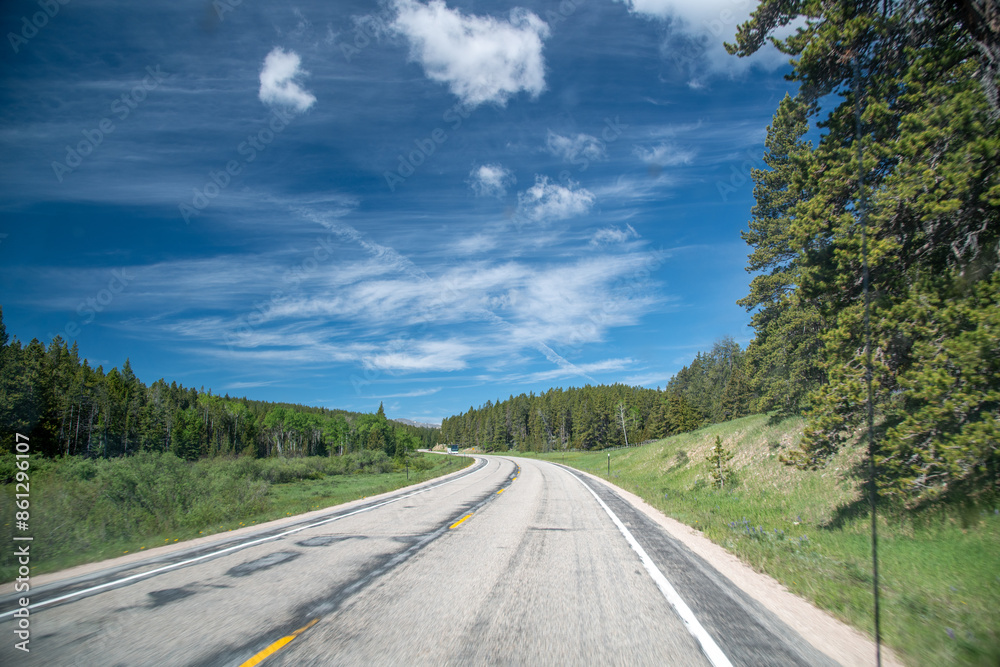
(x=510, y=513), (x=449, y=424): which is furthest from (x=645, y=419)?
(x=449, y=424)

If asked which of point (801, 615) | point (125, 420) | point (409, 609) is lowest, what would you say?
point (125, 420)

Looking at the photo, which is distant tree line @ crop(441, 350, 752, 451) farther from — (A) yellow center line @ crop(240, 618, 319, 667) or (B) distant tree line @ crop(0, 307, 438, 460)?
(A) yellow center line @ crop(240, 618, 319, 667)

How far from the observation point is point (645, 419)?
9588 centimetres

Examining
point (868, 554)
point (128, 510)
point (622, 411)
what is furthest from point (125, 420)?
point (868, 554)

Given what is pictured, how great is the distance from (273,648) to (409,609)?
1.45 meters

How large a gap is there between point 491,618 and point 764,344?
1059 inches

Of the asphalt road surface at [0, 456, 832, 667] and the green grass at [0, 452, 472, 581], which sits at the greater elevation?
the asphalt road surface at [0, 456, 832, 667]

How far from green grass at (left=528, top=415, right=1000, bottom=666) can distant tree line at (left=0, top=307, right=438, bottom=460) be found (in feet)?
57.3

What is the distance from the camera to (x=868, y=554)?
820 centimetres

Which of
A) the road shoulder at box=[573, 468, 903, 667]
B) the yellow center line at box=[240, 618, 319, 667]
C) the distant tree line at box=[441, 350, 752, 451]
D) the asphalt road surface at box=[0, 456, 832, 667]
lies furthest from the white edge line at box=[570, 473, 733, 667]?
the distant tree line at box=[441, 350, 752, 451]

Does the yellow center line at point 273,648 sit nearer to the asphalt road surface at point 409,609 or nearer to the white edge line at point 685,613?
the asphalt road surface at point 409,609

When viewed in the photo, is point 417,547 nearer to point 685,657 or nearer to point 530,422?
point 685,657

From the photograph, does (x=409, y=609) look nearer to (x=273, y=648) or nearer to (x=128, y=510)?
(x=273, y=648)

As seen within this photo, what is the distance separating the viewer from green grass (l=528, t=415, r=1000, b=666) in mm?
4266
